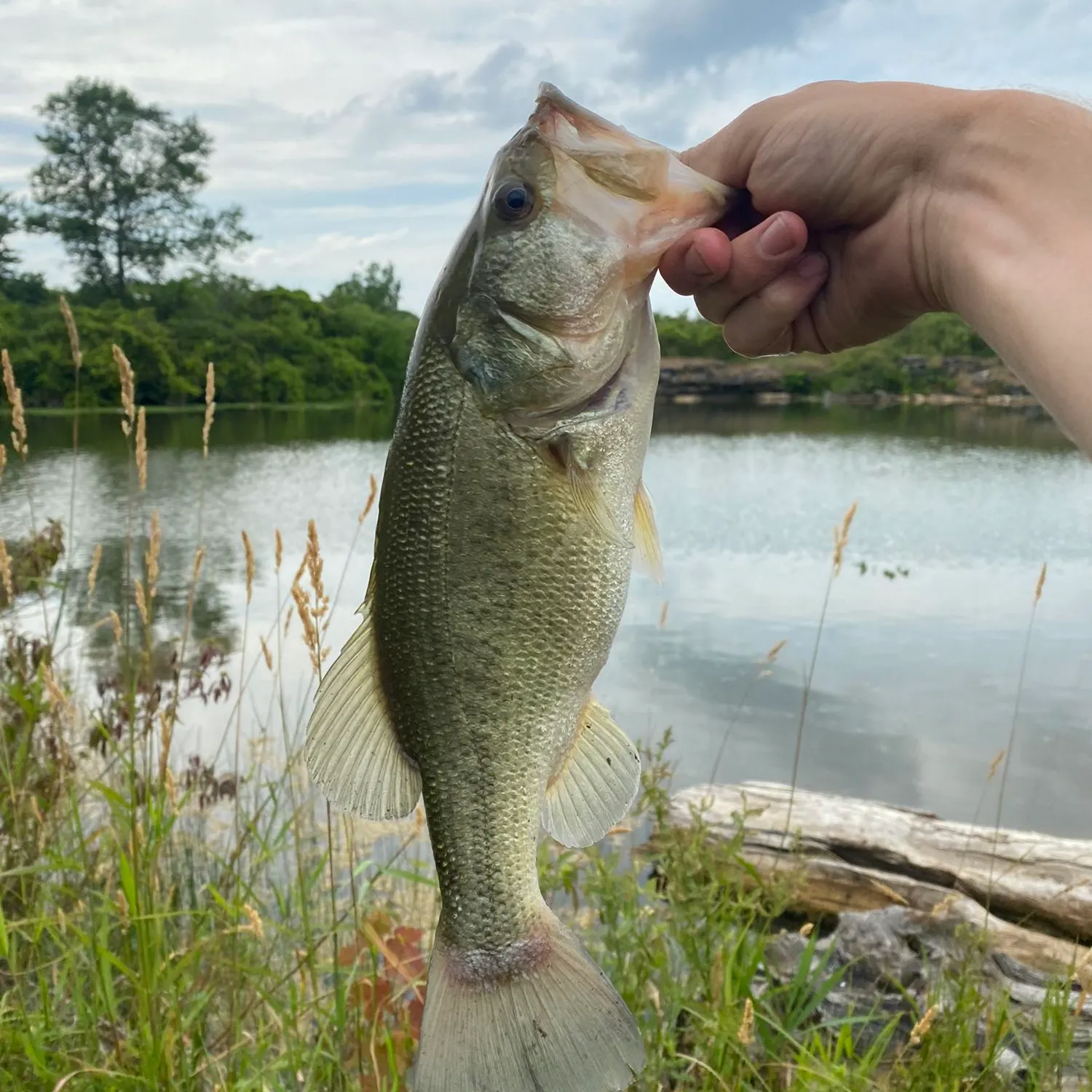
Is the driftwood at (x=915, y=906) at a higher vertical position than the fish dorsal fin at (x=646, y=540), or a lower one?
lower

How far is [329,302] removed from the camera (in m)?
56.0

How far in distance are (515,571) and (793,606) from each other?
30.4 feet

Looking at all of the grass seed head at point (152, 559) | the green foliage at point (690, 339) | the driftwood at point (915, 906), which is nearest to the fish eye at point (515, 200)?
the grass seed head at point (152, 559)

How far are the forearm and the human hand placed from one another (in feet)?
0.18

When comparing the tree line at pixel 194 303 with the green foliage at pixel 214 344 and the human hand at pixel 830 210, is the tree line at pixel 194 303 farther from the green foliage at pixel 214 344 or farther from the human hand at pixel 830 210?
the human hand at pixel 830 210

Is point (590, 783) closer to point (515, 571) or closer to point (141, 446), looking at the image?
point (515, 571)

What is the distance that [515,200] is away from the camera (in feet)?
5.36

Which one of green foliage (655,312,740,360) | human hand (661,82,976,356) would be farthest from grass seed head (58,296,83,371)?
green foliage (655,312,740,360)

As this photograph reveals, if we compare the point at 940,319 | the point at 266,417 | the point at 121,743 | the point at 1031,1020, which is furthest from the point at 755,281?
the point at 940,319

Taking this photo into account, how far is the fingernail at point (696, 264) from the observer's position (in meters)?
1.79

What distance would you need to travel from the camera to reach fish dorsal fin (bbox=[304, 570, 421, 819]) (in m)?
1.57

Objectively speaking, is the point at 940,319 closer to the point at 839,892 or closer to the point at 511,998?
the point at 839,892

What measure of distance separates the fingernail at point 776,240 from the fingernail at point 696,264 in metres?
0.11

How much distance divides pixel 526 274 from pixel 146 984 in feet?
6.13
